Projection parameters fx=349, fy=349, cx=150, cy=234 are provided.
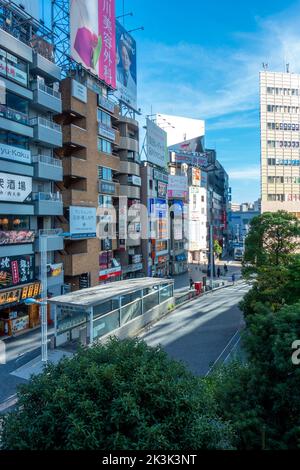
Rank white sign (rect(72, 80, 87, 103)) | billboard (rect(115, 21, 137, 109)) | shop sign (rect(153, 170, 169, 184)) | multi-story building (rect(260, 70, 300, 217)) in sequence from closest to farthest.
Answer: white sign (rect(72, 80, 87, 103)) → billboard (rect(115, 21, 137, 109)) → shop sign (rect(153, 170, 169, 184)) → multi-story building (rect(260, 70, 300, 217))

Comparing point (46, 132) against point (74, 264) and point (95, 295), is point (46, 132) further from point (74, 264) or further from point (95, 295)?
point (95, 295)

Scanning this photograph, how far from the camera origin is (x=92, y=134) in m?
31.1

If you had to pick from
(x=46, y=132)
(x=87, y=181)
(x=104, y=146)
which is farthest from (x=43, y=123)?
(x=104, y=146)

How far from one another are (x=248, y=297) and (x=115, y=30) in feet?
98.3

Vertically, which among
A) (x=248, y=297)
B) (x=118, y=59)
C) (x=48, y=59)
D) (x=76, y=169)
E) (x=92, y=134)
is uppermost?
(x=118, y=59)

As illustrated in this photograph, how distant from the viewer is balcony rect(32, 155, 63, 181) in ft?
81.1

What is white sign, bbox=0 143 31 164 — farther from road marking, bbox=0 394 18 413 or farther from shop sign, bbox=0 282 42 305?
road marking, bbox=0 394 18 413

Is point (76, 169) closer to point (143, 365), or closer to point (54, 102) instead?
point (54, 102)

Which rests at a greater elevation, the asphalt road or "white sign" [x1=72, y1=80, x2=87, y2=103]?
"white sign" [x1=72, y1=80, x2=87, y2=103]

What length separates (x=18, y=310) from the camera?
82.1ft

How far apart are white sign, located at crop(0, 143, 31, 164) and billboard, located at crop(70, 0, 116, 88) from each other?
11090 mm

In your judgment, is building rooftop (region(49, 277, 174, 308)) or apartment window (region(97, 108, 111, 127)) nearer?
building rooftop (region(49, 277, 174, 308))

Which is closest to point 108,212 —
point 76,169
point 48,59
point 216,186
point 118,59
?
point 76,169

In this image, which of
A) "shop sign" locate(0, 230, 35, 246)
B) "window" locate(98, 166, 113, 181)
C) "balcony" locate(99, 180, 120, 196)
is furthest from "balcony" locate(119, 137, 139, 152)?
"shop sign" locate(0, 230, 35, 246)
